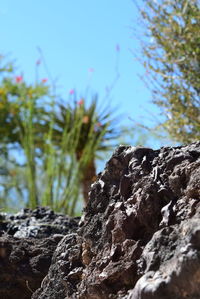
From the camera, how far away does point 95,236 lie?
49.3 inches

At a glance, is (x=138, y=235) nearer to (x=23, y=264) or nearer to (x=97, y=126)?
(x=23, y=264)

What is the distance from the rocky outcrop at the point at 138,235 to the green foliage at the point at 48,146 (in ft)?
8.83

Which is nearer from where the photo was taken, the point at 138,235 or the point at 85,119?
the point at 138,235

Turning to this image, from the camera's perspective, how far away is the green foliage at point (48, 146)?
174 inches

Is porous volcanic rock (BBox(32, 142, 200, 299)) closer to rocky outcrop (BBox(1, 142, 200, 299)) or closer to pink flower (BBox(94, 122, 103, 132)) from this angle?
rocky outcrop (BBox(1, 142, 200, 299))

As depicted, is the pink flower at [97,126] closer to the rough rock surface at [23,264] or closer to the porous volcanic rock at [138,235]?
the rough rock surface at [23,264]

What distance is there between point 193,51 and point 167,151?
2762mm

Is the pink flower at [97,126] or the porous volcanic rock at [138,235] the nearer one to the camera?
the porous volcanic rock at [138,235]

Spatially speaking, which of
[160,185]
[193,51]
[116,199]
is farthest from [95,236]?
[193,51]

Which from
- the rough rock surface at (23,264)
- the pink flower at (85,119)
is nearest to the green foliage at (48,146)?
the pink flower at (85,119)

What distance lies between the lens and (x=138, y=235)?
3.73ft

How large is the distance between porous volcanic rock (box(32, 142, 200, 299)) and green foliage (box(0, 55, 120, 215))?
8.82 ft

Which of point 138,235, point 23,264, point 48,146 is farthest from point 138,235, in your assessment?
point 48,146

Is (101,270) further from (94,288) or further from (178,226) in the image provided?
(178,226)
